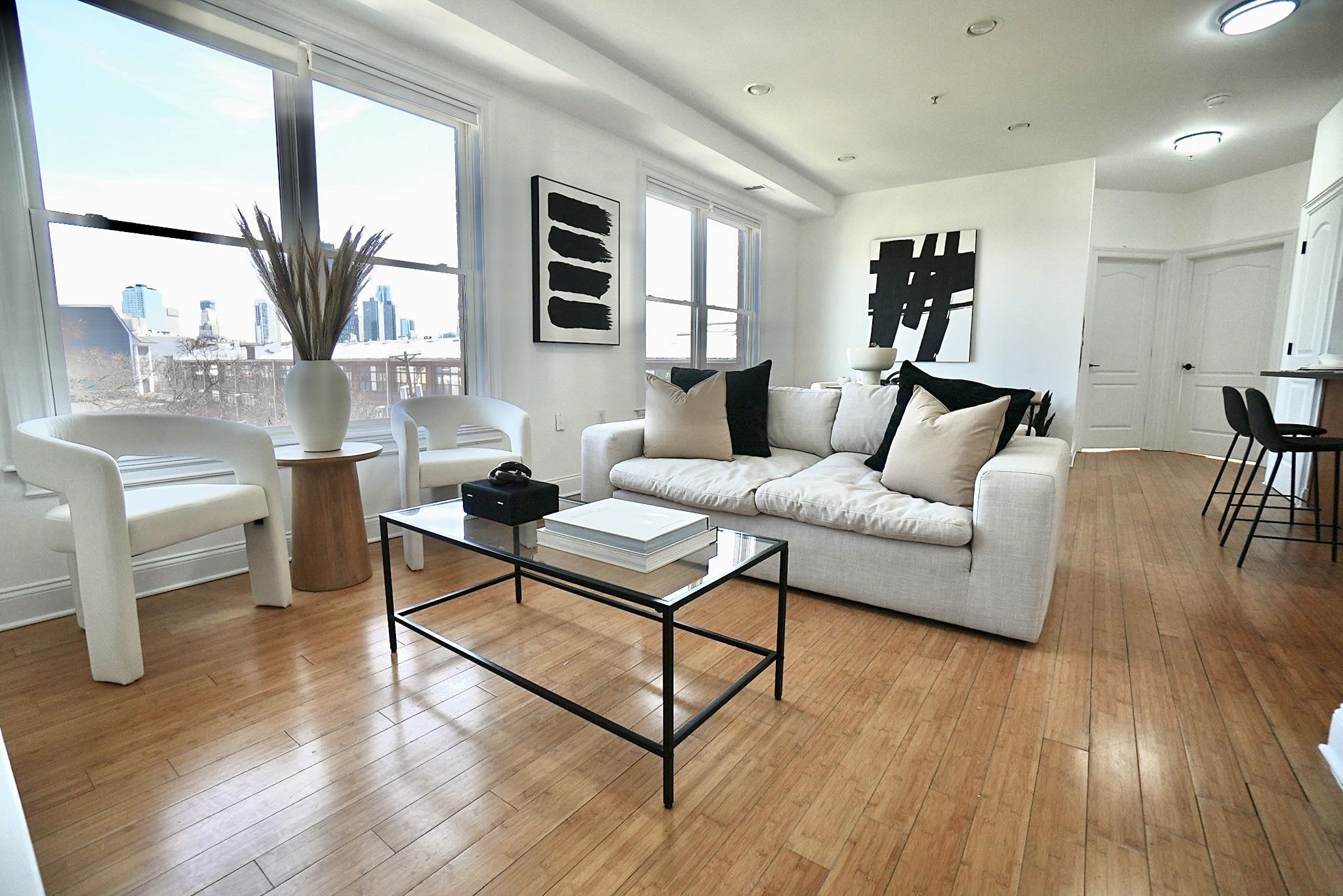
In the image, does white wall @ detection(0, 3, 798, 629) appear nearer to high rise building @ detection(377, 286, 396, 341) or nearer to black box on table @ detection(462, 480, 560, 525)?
high rise building @ detection(377, 286, 396, 341)

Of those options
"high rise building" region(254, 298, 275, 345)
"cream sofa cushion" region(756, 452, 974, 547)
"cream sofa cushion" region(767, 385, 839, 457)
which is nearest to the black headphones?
"cream sofa cushion" region(756, 452, 974, 547)

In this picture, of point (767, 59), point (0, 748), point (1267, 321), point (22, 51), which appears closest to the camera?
point (0, 748)

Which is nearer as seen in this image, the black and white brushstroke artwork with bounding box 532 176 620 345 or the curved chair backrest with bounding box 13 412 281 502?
the curved chair backrest with bounding box 13 412 281 502

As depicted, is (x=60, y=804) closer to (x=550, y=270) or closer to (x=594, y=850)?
(x=594, y=850)

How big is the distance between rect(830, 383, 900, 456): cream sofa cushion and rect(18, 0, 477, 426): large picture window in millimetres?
2188

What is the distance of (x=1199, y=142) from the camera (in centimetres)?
444

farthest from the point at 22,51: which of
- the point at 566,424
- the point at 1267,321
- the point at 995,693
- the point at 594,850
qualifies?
the point at 1267,321

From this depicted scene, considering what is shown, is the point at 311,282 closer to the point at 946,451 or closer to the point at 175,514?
the point at 175,514

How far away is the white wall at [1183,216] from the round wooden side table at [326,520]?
6.96 metres

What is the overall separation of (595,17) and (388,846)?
3348 millimetres

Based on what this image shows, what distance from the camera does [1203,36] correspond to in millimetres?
3088

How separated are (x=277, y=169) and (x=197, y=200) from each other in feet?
1.10

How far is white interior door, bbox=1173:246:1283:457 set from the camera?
557 cm

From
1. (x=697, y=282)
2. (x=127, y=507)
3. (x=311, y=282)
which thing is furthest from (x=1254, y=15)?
(x=127, y=507)
